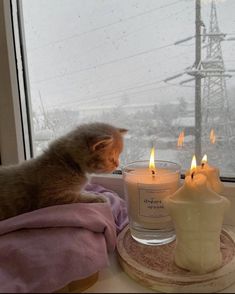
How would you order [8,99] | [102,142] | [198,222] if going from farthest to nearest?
[8,99] < [102,142] < [198,222]

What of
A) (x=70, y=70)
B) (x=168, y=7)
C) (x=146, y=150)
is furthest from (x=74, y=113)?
(x=168, y=7)

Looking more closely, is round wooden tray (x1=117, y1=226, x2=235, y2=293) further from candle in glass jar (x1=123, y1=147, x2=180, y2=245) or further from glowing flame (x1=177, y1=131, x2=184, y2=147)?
glowing flame (x1=177, y1=131, x2=184, y2=147)

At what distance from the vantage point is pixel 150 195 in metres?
0.55

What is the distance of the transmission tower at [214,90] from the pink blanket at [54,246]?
34 cm

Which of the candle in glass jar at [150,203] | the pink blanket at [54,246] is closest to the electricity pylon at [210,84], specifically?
the candle in glass jar at [150,203]

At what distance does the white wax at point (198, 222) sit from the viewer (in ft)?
1.52

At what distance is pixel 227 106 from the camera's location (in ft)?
2.36

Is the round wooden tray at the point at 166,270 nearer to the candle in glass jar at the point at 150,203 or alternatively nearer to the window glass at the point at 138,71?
the candle in glass jar at the point at 150,203

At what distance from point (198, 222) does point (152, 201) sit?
0.10m

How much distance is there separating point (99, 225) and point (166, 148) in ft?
1.10

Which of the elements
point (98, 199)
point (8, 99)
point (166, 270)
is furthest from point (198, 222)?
point (8, 99)

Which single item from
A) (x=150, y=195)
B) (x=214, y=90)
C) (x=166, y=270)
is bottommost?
(x=166, y=270)

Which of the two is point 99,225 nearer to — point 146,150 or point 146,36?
point 146,150

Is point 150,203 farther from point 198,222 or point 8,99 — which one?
point 8,99
